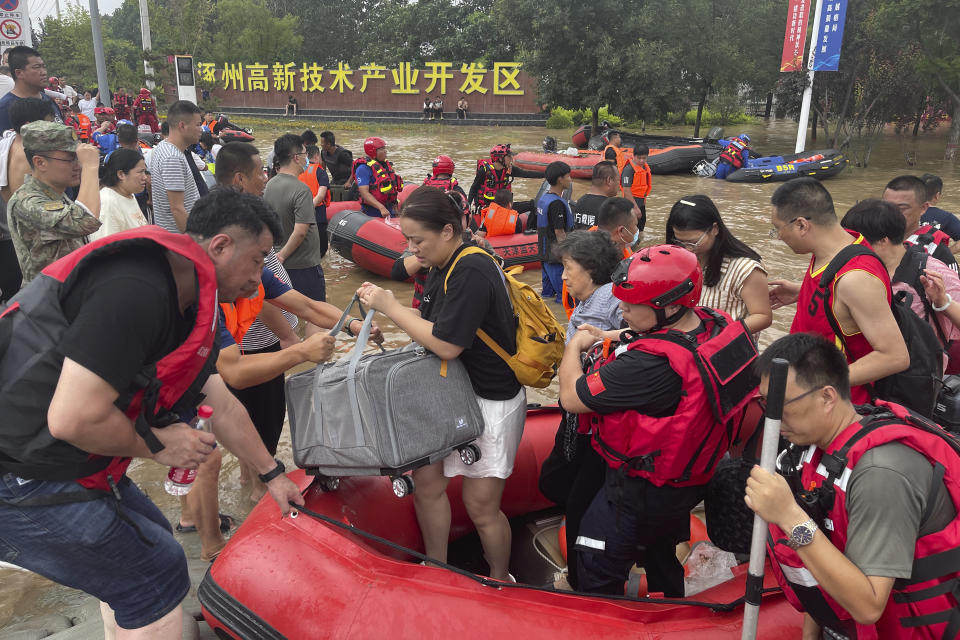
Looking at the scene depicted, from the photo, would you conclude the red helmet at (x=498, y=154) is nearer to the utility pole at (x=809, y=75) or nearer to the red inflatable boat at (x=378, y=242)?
the red inflatable boat at (x=378, y=242)

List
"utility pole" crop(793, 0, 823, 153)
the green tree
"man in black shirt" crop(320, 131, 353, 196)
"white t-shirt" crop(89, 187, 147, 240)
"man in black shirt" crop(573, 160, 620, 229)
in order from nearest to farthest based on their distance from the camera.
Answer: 1. "white t-shirt" crop(89, 187, 147, 240)
2. "man in black shirt" crop(573, 160, 620, 229)
3. "man in black shirt" crop(320, 131, 353, 196)
4. "utility pole" crop(793, 0, 823, 153)
5. the green tree

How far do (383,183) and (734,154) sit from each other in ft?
35.1

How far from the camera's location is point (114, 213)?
173 inches

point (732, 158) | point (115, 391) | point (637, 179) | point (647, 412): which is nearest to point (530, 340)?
point (647, 412)

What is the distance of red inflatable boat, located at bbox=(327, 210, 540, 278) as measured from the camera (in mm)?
7957

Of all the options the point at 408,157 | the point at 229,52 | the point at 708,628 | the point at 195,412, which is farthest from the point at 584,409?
the point at 229,52

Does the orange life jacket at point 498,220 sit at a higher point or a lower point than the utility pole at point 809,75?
lower

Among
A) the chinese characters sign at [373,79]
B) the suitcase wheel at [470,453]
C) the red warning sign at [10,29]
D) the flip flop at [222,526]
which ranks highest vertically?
the chinese characters sign at [373,79]

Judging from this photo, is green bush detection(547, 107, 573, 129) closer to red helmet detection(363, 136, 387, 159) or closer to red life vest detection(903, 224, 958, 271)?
red helmet detection(363, 136, 387, 159)

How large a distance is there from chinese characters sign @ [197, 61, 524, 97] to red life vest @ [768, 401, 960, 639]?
29123 millimetres

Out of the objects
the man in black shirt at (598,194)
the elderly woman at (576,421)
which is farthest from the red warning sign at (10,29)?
the elderly woman at (576,421)

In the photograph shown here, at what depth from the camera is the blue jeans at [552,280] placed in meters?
6.85

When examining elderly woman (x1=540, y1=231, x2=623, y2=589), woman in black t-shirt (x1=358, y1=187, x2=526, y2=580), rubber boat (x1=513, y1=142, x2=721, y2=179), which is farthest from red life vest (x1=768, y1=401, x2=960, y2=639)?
rubber boat (x1=513, y1=142, x2=721, y2=179)

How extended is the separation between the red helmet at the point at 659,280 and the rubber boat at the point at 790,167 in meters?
14.7
